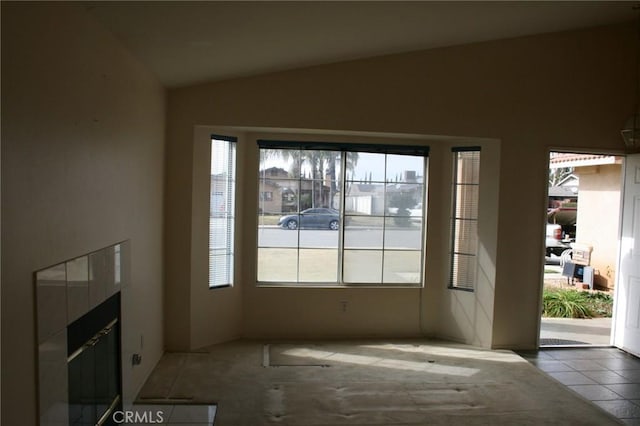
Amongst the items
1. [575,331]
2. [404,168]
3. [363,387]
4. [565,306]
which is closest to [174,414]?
[363,387]

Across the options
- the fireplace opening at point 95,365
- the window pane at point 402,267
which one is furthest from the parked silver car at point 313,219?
the fireplace opening at point 95,365

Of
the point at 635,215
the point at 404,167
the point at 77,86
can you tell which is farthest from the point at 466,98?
the point at 77,86

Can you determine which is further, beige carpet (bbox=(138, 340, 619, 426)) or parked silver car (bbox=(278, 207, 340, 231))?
parked silver car (bbox=(278, 207, 340, 231))

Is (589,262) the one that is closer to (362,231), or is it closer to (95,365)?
(362,231)

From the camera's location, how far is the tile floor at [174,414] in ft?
10.1

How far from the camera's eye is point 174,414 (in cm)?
318

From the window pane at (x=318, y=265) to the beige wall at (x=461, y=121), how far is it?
163 millimetres

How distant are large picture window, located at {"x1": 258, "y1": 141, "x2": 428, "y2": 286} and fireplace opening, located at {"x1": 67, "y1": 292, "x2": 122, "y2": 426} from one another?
2.07m

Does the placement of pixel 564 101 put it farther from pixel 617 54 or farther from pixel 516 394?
pixel 516 394

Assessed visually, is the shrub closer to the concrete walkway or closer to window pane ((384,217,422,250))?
the concrete walkway

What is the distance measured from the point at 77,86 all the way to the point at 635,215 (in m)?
5.06

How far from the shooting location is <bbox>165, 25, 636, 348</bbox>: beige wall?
4281mm

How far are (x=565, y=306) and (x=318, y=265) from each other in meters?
3.59

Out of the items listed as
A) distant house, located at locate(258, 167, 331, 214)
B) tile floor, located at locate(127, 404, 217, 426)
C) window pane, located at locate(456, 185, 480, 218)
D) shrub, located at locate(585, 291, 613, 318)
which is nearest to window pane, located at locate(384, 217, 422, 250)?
window pane, located at locate(456, 185, 480, 218)
